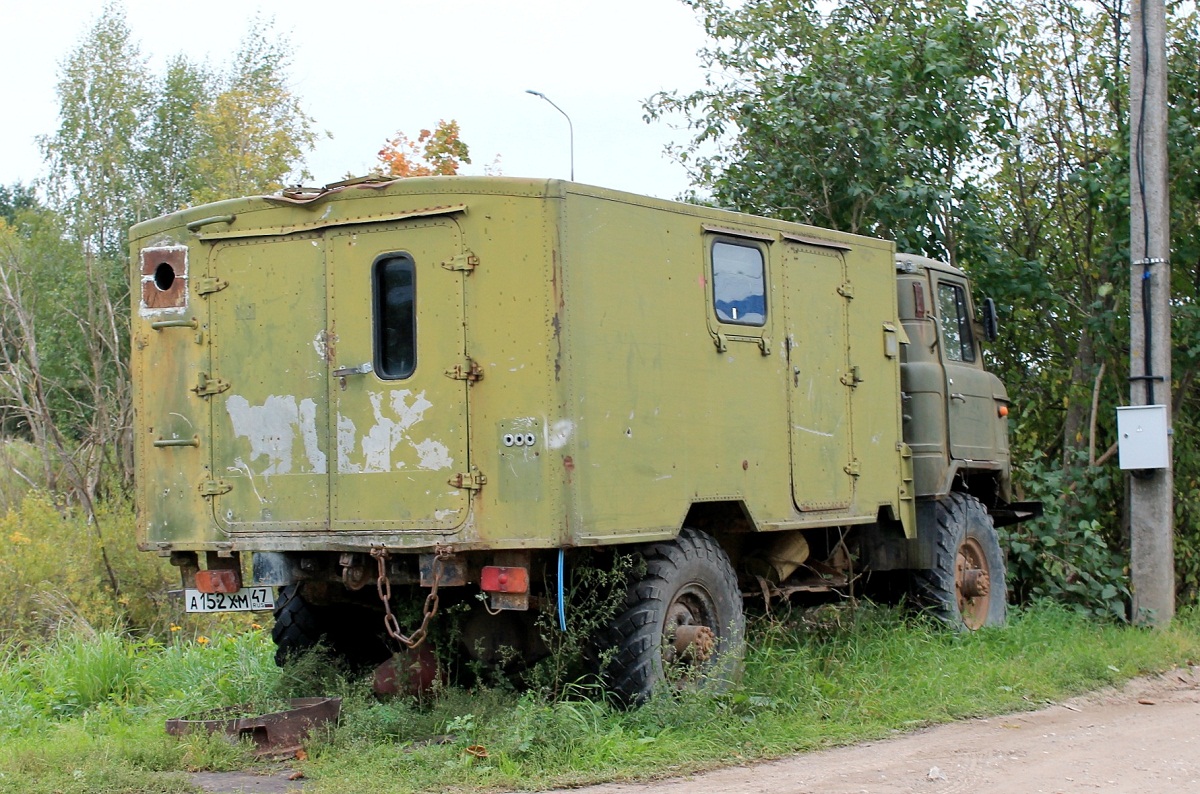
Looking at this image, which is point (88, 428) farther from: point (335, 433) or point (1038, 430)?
point (1038, 430)

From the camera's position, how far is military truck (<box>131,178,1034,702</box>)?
22.9 feet

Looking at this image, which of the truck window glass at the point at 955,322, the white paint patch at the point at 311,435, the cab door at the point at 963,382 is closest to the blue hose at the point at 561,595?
the white paint patch at the point at 311,435

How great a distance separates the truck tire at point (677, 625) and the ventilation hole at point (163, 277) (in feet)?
10.1

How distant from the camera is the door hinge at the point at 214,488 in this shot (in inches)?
302

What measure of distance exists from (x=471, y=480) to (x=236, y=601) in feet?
5.87

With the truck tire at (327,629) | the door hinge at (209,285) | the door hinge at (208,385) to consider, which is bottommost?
the truck tire at (327,629)

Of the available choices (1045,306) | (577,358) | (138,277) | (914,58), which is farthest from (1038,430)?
(138,277)

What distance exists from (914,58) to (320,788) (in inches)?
384

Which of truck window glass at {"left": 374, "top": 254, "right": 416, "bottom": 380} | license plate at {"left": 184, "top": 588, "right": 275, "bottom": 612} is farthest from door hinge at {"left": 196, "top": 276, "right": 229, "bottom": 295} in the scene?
license plate at {"left": 184, "top": 588, "right": 275, "bottom": 612}

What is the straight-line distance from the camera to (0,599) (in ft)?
38.2

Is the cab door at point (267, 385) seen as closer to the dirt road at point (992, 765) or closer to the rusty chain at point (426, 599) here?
the rusty chain at point (426, 599)

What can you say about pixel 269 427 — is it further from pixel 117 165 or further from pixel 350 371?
pixel 117 165

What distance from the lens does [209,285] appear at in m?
7.78

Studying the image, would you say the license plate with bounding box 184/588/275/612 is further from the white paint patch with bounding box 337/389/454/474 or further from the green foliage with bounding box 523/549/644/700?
the green foliage with bounding box 523/549/644/700
